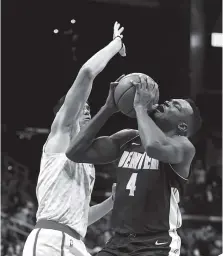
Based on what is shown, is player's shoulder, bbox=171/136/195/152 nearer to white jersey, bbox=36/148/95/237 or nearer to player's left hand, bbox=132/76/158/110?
player's left hand, bbox=132/76/158/110

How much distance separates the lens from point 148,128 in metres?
3.38

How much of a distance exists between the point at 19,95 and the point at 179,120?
6836 millimetres

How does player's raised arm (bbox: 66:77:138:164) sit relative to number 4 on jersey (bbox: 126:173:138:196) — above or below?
above

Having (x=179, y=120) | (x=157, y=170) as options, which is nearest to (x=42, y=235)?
(x=157, y=170)

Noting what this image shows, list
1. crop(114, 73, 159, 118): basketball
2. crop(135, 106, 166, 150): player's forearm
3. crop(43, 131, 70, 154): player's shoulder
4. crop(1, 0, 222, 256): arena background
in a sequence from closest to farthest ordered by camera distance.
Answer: crop(135, 106, 166, 150): player's forearm < crop(114, 73, 159, 118): basketball < crop(43, 131, 70, 154): player's shoulder < crop(1, 0, 222, 256): arena background

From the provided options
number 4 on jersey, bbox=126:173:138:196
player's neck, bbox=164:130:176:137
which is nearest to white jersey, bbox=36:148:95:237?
number 4 on jersey, bbox=126:173:138:196

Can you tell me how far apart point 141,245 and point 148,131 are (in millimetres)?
707

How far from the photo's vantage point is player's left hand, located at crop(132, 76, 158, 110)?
3.50 metres

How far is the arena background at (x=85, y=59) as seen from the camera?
8992mm

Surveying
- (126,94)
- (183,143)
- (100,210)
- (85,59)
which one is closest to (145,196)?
(183,143)

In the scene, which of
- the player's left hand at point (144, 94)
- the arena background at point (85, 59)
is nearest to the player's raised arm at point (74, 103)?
the player's left hand at point (144, 94)

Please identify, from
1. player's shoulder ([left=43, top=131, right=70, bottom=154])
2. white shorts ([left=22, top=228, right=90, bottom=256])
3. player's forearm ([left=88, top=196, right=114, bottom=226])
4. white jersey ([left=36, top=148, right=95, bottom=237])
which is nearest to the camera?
white shorts ([left=22, top=228, right=90, bottom=256])

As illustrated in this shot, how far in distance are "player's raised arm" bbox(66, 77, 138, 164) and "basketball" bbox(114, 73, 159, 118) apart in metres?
0.06

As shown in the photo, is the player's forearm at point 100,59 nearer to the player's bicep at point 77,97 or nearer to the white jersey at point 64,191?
the player's bicep at point 77,97
